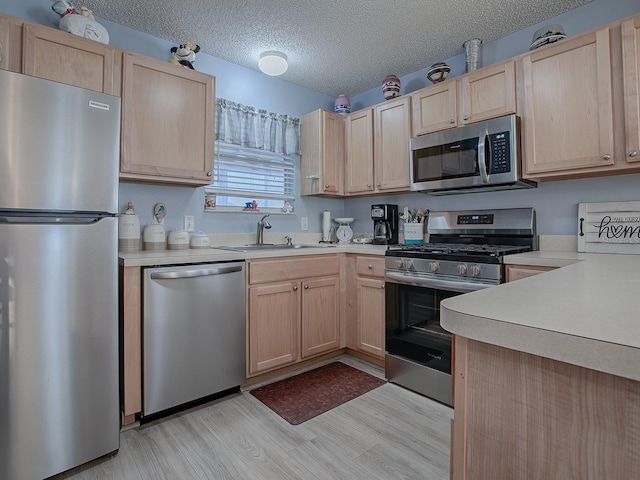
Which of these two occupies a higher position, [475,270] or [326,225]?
[326,225]

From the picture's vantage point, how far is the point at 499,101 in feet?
7.49

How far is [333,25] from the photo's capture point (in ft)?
7.80

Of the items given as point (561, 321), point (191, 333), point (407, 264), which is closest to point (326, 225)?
point (407, 264)

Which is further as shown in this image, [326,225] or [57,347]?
[326,225]

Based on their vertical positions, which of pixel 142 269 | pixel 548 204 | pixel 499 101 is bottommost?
pixel 142 269

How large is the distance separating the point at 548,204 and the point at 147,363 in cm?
268

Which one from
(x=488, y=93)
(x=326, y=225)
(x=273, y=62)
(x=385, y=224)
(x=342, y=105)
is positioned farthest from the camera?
(x=326, y=225)

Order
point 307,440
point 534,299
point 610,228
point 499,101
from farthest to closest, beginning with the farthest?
1. point 499,101
2. point 610,228
3. point 307,440
4. point 534,299

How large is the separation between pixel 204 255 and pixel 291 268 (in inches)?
26.2

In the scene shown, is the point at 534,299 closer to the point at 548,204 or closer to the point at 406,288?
the point at 406,288

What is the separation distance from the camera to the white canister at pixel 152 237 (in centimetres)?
238

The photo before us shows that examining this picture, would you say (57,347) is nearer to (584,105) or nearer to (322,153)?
(322,153)

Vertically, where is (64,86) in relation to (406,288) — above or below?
above

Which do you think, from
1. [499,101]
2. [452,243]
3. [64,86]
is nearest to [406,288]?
[452,243]
